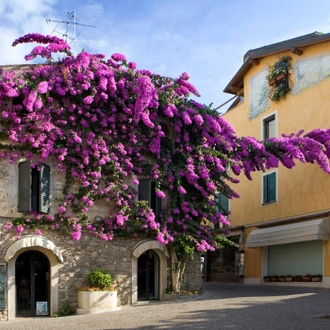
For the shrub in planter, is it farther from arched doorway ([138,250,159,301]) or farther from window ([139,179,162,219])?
window ([139,179,162,219])

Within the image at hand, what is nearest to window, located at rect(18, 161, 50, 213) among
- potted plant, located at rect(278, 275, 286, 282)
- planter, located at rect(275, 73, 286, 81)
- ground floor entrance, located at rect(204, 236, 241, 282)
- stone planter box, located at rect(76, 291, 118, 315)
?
stone planter box, located at rect(76, 291, 118, 315)

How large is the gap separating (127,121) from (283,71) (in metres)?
9.99

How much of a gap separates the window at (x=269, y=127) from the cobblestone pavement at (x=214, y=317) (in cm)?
1054

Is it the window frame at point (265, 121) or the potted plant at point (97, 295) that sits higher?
the window frame at point (265, 121)

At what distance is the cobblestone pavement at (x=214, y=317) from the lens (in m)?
11.8

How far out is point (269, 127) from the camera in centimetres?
2580

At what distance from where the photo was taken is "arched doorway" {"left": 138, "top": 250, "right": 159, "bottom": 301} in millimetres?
17859

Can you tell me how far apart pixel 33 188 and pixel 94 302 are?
3749mm

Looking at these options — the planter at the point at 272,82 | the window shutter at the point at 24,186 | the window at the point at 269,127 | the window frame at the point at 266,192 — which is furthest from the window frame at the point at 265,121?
the window shutter at the point at 24,186

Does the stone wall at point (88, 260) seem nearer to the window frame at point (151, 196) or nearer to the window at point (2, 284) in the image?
the window at point (2, 284)

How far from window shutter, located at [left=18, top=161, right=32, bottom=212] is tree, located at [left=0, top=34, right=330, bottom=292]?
26 centimetres

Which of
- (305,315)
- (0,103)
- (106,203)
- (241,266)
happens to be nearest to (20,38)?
(0,103)

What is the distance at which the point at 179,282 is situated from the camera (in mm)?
18234

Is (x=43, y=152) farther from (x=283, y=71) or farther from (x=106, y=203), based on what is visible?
(x=283, y=71)
